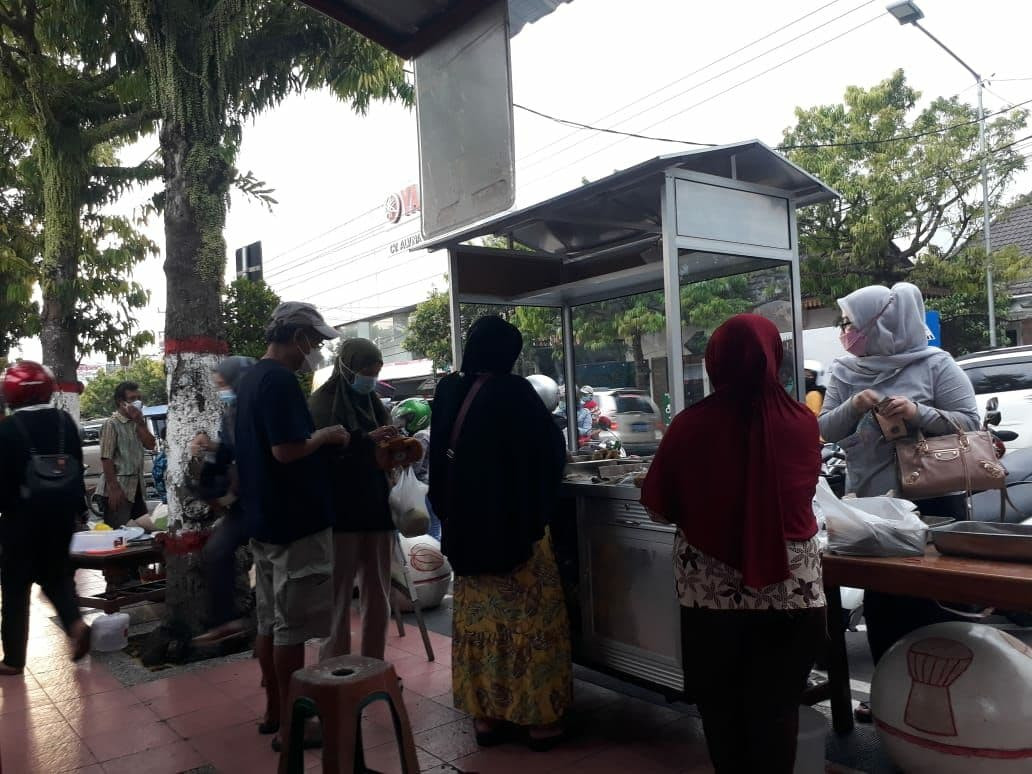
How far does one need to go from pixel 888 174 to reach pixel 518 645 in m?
14.1

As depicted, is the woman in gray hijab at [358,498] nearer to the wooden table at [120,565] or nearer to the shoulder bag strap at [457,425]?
the shoulder bag strap at [457,425]

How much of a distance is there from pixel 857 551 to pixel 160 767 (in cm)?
290

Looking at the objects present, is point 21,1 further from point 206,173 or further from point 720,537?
point 720,537

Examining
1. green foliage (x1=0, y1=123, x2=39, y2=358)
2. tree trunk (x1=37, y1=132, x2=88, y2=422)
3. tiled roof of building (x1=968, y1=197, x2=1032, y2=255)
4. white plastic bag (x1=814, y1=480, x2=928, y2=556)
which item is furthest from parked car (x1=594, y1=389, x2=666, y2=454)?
tiled roof of building (x1=968, y1=197, x2=1032, y2=255)

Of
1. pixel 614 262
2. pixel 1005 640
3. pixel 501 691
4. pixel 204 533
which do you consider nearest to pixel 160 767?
pixel 501 691

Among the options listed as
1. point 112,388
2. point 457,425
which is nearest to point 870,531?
point 457,425

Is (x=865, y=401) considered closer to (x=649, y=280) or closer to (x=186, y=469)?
(x=649, y=280)

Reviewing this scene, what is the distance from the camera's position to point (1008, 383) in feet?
24.2

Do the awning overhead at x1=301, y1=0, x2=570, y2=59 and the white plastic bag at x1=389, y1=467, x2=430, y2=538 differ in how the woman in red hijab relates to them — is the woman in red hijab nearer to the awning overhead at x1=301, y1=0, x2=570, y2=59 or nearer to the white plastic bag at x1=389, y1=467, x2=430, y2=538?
the awning overhead at x1=301, y1=0, x2=570, y2=59

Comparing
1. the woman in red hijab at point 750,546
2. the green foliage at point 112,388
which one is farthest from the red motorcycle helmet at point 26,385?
the green foliage at point 112,388

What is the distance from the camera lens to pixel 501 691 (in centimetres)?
321

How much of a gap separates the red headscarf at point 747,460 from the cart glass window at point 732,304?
5.61ft

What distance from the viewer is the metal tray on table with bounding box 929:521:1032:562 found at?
2.21 meters

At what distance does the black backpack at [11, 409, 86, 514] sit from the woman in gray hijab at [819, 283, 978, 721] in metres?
3.39
